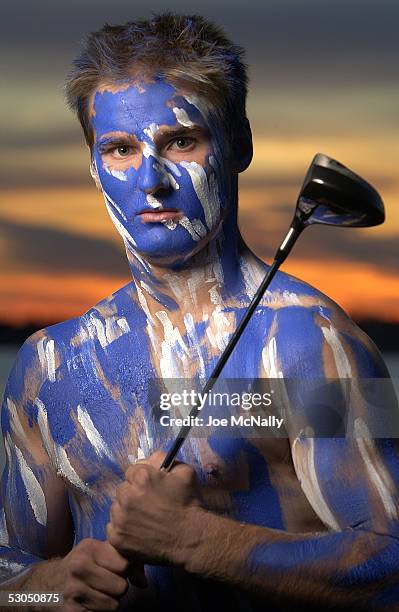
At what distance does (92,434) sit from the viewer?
2506 millimetres

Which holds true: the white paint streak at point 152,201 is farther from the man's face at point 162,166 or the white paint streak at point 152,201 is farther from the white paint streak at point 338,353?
the white paint streak at point 338,353

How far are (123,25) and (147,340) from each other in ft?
1.41

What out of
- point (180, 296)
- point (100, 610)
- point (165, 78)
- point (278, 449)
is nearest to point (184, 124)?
point (165, 78)

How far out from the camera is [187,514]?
2.30m

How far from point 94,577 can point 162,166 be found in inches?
21.2

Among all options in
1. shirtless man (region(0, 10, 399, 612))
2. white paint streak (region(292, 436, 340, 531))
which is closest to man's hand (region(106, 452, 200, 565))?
shirtless man (region(0, 10, 399, 612))

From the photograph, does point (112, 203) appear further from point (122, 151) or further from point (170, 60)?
point (170, 60)

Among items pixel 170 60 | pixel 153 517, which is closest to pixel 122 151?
pixel 170 60

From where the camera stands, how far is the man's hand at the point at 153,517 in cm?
229

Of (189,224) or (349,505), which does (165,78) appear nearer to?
A: (189,224)

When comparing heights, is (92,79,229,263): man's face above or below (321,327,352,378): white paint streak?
above

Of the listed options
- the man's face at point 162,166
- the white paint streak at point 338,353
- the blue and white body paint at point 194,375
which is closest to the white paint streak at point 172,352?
the blue and white body paint at point 194,375

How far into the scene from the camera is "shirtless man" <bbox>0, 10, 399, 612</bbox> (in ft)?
7.55

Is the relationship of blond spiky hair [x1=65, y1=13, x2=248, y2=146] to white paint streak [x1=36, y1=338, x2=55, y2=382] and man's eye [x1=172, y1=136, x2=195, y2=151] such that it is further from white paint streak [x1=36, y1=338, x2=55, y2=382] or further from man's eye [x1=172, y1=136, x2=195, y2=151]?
white paint streak [x1=36, y1=338, x2=55, y2=382]
